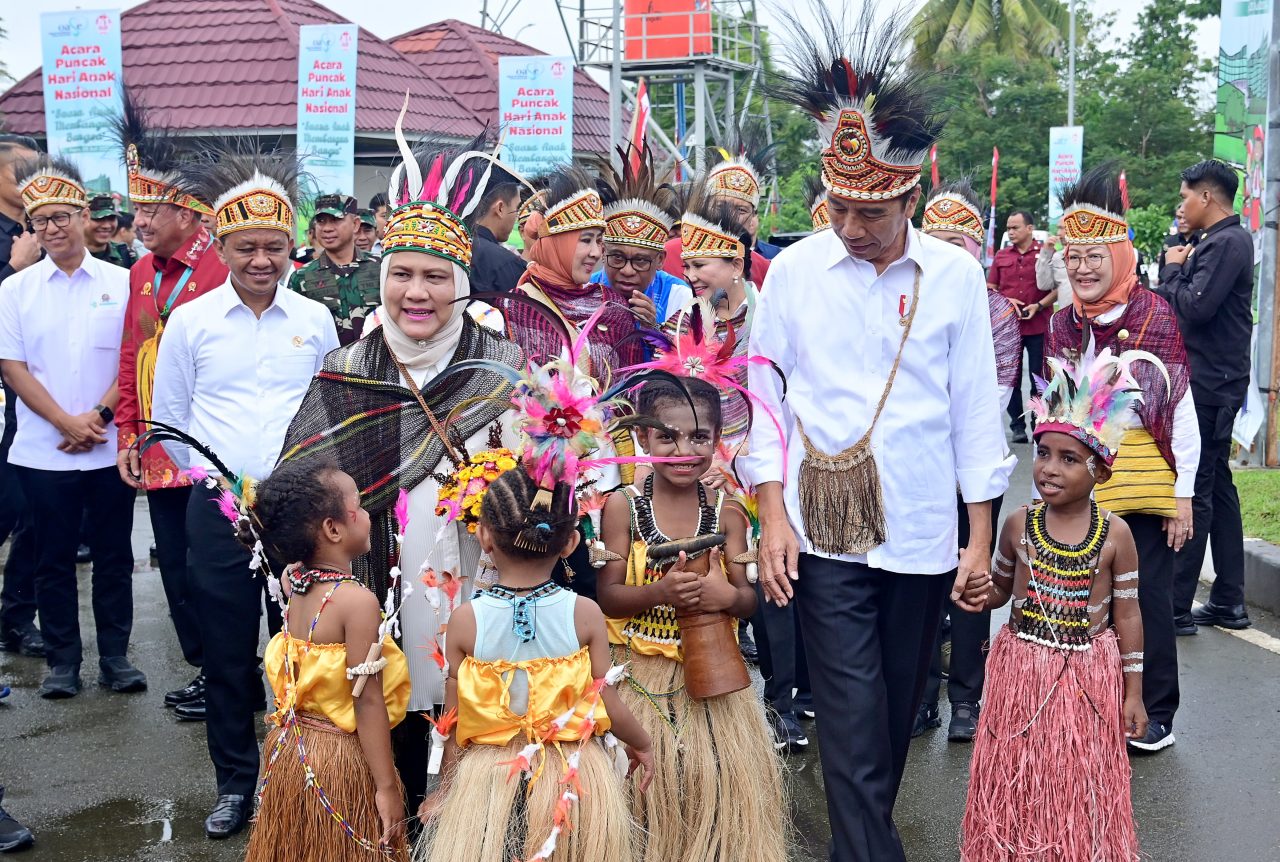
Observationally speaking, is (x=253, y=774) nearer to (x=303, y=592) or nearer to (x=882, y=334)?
(x=303, y=592)

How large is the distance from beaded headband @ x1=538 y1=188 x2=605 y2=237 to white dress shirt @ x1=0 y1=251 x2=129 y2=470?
2.21 meters

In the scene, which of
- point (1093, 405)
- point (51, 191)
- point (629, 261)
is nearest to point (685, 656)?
point (1093, 405)

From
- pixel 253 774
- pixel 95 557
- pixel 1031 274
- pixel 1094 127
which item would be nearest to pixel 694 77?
pixel 1031 274

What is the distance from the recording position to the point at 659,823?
406cm

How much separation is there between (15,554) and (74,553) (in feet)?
3.17

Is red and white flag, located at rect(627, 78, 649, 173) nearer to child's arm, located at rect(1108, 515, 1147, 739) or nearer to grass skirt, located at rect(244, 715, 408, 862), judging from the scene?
child's arm, located at rect(1108, 515, 1147, 739)

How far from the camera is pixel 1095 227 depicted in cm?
538

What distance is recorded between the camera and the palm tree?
144 feet

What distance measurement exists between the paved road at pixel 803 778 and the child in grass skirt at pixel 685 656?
0.49 meters

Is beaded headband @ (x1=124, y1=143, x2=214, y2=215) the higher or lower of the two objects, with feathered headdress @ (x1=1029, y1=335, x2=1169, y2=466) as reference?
higher

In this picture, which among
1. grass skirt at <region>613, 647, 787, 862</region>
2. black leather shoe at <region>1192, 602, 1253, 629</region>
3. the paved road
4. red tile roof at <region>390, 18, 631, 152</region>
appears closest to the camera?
grass skirt at <region>613, 647, 787, 862</region>

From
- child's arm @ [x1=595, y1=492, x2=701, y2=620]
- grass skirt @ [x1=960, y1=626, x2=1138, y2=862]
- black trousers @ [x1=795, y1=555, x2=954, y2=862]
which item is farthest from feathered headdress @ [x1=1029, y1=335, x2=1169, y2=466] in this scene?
child's arm @ [x1=595, y1=492, x2=701, y2=620]

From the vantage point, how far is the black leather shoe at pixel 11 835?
4422mm

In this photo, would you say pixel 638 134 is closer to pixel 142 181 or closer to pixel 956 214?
pixel 956 214
